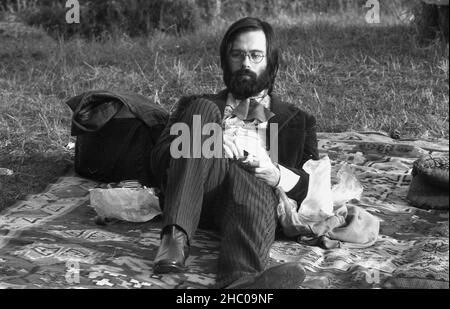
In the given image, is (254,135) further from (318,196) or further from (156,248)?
(156,248)

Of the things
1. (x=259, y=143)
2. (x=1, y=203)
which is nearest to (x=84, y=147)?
(x=1, y=203)

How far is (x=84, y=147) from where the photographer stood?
15.9ft

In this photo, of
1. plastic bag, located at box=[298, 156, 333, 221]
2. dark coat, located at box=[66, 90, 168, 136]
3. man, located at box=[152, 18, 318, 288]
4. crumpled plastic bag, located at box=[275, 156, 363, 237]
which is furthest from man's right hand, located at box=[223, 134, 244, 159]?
dark coat, located at box=[66, 90, 168, 136]

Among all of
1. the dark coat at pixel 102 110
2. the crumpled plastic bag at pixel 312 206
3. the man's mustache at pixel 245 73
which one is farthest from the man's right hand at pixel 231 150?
the dark coat at pixel 102 110

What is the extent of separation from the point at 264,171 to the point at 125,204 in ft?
2.56

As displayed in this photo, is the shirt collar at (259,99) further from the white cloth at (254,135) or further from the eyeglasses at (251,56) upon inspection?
the eyeglasses at (251,56)

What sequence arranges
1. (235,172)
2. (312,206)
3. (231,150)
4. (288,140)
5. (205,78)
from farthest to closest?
(205,78), (288,140), (312,206), (231,150), (235,172)

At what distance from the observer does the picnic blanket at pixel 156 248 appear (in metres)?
3.53

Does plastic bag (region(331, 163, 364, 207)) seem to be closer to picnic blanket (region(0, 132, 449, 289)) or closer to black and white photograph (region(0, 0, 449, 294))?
black and white photograph (region(0, 0, 449, 294))

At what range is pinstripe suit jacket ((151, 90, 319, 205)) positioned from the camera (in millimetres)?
4086

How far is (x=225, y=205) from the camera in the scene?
148 inches

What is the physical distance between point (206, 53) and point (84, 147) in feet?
9.38

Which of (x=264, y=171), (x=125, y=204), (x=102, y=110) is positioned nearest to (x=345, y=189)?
(x=264, y=171)

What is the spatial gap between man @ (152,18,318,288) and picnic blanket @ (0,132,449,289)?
0.15m
